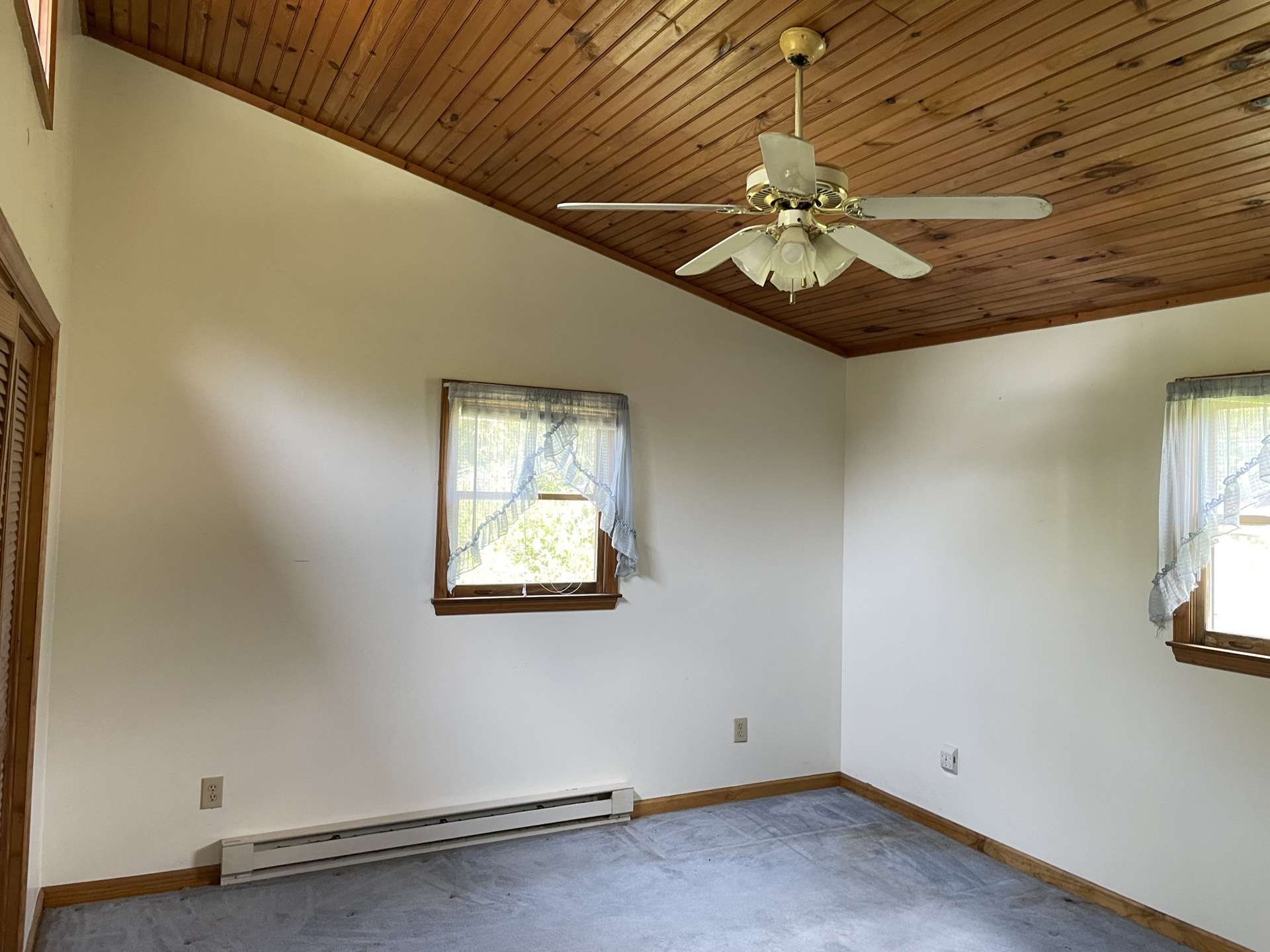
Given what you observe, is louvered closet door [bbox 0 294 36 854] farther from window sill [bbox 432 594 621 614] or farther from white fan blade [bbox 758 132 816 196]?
white fan blade [bbox 758 132 816 196]

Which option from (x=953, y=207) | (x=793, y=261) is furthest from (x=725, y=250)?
(x=953, y=207)

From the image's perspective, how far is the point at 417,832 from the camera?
348 centimetres

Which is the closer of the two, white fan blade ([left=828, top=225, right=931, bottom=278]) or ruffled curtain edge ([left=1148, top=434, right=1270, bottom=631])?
white fan blade ([left=828, top=225, right=931, bottom=278])

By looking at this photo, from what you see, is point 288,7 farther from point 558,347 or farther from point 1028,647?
point 1028,647

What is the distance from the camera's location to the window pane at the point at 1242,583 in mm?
2871

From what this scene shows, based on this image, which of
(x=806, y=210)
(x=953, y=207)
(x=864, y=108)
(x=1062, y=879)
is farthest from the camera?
(x=1062, y=879)

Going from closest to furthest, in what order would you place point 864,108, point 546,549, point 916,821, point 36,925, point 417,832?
point 864,108 < point 36,925 < point 417,832 < point 546,549 < point 916,821

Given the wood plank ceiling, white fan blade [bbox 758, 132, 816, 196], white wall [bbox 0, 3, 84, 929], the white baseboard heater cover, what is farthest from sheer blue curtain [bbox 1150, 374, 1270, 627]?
white wall [bbox 0, 3, 84, 929]

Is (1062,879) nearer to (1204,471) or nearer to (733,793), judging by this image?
(733,793)

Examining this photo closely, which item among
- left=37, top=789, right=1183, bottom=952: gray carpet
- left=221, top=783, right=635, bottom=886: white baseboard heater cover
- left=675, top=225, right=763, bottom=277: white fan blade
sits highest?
left=675, top=225, right=763, bottom=277: white fan blade

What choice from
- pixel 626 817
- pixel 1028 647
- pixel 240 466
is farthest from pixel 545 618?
pixel 1028 647

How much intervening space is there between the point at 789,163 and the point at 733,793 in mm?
3341

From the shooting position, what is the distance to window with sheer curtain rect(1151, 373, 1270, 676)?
284 cm

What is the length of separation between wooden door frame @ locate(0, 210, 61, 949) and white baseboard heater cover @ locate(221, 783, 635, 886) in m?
0.78
